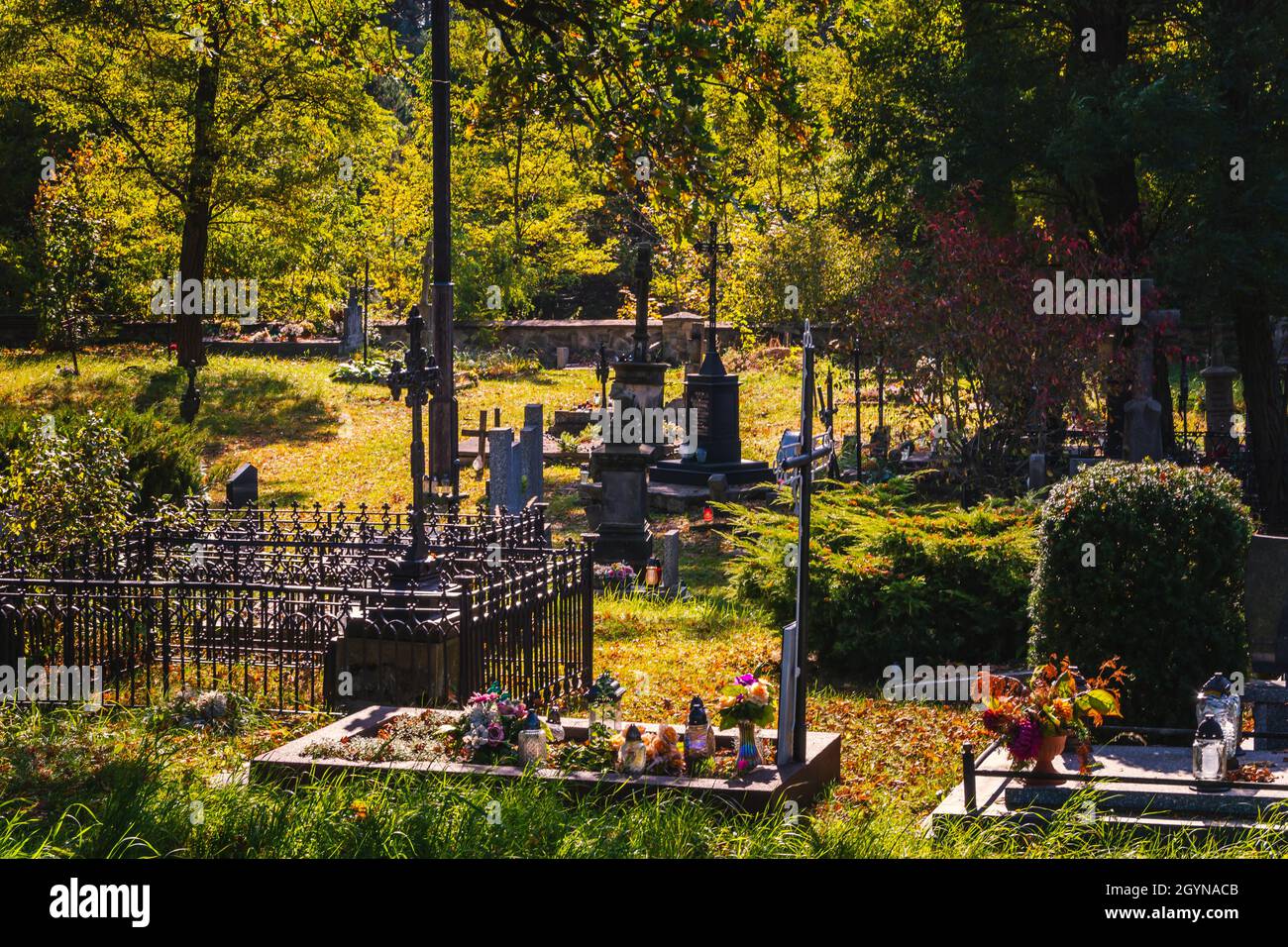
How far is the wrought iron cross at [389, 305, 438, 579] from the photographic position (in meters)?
10.2

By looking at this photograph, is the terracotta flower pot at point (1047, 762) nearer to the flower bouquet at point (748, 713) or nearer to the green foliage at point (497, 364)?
the flower bouquet at point (748, 713)

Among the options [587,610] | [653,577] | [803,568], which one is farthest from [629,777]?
[653,577]

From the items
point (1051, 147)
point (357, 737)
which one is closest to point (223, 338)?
point (1051, 147)

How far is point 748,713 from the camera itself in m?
8.14

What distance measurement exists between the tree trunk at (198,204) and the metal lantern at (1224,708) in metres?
22.3

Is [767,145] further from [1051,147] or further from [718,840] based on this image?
[718,840]

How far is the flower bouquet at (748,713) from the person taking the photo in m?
7.98

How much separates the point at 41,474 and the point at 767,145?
999 inches

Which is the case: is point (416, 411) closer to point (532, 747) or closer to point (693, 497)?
point (532, 747)

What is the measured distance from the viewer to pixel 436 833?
6602 mm

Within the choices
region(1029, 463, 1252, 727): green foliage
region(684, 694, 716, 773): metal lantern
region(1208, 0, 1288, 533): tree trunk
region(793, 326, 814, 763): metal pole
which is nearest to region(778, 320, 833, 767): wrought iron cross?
region(793, 326, 814, 763): metal pole

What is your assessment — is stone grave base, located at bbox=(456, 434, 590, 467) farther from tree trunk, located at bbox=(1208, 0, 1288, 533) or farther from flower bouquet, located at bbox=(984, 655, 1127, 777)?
flower bouquet, located at bbox=(984, 655, 1127, 777)

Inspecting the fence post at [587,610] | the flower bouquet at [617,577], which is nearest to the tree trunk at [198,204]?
the flower bouquet at [617,577]

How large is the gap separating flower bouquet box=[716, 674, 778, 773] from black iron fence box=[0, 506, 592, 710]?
2367 millimetres
